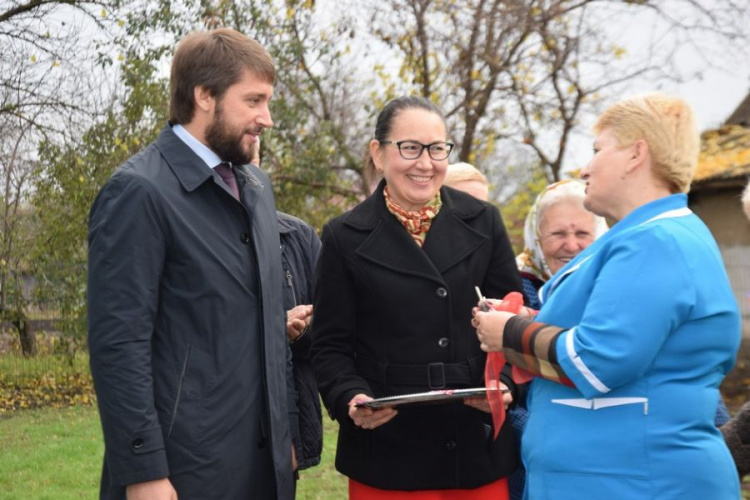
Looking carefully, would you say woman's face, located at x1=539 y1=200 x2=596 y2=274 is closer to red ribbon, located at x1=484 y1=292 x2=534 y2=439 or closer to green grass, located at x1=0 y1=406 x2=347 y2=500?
red ribbon, located at x1=484 y1=292 x2=534 y2=439

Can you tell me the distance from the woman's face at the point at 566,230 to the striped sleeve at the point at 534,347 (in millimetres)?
933

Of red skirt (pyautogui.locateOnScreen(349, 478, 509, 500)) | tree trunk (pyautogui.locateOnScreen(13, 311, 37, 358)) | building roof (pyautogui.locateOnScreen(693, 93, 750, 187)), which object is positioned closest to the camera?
red skirt (pyautogui.locateOnScreen(349, 478, 509, 500))

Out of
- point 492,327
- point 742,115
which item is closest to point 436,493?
point 492,327

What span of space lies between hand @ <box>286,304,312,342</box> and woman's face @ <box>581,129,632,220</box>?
1.32 m

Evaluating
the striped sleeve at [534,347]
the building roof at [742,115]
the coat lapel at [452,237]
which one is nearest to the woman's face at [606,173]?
the striped sleeve at [534,347]

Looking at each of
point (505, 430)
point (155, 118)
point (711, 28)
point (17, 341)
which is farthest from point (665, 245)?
point (711, 28)

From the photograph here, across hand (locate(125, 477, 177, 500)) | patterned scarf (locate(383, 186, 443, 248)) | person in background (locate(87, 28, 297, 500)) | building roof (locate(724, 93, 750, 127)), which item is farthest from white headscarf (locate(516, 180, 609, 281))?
building roof (locate(724, 93, 750, 127))

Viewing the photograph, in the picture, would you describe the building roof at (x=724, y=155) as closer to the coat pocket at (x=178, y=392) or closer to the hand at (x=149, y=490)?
the coat pocket at (x=178, y=392)

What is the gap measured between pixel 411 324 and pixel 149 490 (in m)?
1.04

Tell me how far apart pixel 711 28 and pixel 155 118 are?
716 cm

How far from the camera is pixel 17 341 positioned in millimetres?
10305

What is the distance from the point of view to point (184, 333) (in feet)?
8.86

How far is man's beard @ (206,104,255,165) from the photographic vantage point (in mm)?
2904

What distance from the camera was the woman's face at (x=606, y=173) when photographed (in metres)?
2.54
